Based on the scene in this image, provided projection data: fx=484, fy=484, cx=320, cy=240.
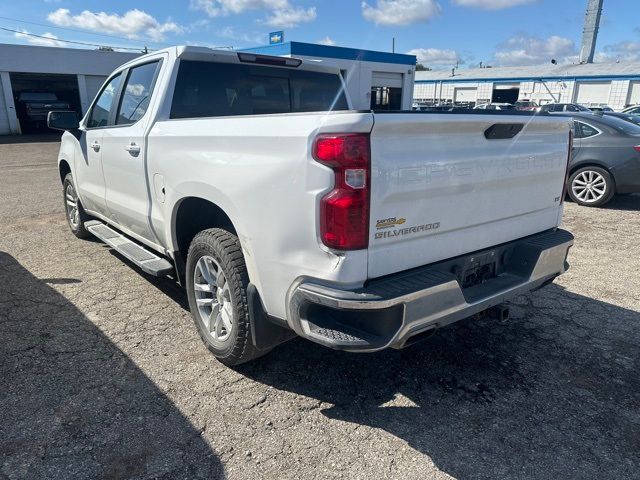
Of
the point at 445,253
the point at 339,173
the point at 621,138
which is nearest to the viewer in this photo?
the point at 339,173

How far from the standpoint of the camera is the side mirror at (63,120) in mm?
5094

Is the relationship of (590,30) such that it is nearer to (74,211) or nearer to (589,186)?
(589,186)

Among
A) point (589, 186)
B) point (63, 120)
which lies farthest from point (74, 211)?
point (589, 186)

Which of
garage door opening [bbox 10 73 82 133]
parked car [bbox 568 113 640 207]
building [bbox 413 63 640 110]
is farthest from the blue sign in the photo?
parked car [bbox 568 113 640 207]

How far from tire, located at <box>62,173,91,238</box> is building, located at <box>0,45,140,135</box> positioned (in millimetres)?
22704

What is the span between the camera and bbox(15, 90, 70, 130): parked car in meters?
24.6

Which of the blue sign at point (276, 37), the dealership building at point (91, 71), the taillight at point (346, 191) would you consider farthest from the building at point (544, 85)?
the taillight at point (346, 191)

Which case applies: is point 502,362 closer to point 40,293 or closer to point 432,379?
point 432,379

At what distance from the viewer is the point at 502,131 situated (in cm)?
278

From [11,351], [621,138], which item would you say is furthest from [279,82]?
[621,138]

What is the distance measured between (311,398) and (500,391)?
117 centimetres

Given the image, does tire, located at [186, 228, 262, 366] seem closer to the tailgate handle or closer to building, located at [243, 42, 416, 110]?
the tailgate handle

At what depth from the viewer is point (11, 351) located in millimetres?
3398

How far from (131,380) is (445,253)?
210 centimetres
